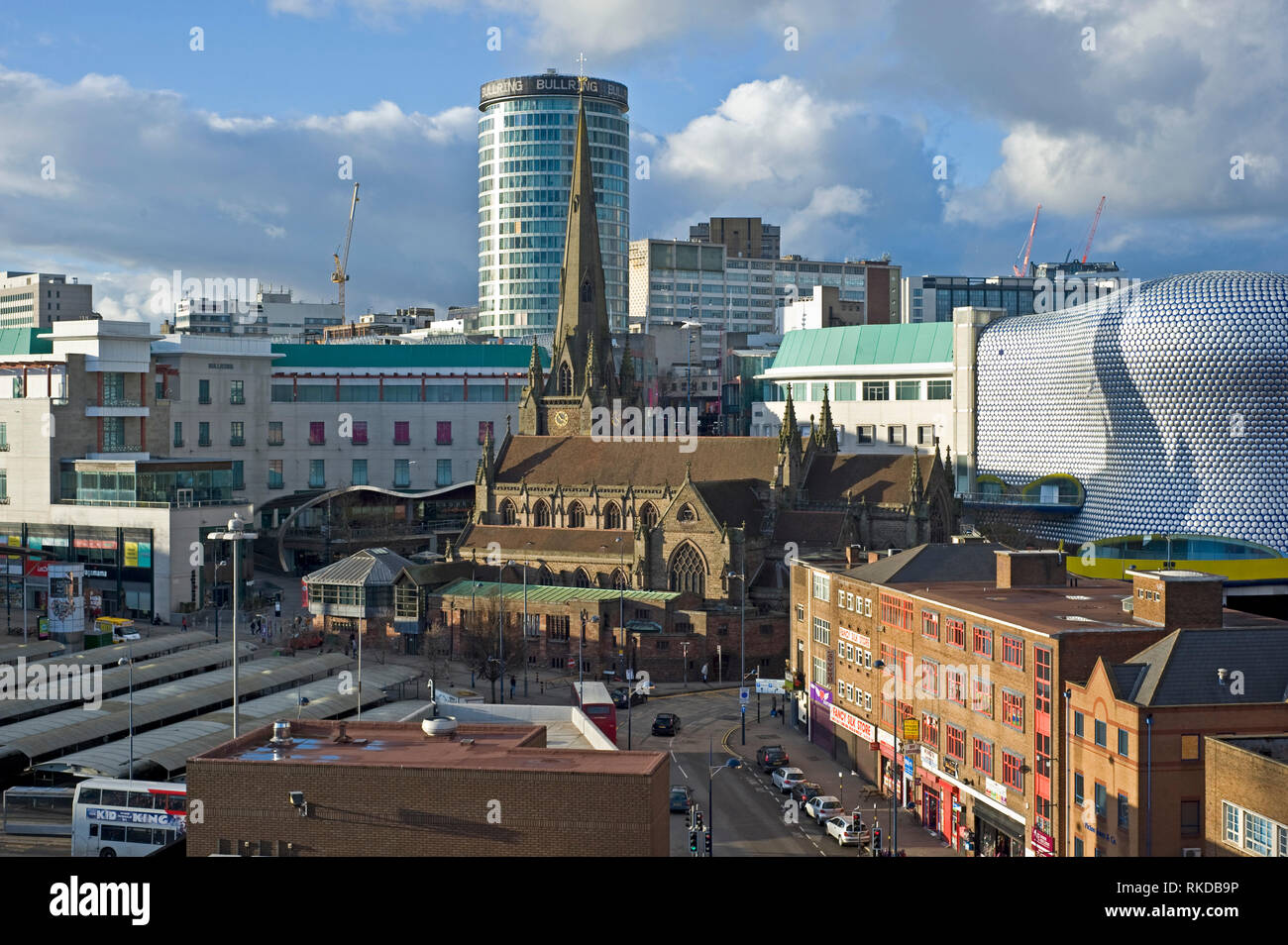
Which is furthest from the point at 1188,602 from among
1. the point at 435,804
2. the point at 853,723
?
the point at 435,804

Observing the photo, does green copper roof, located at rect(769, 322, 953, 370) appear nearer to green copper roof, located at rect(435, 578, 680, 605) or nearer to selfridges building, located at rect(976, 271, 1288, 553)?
selfridges building, located at rect(976, 271, 1288, 553)

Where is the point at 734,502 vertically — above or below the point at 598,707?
above

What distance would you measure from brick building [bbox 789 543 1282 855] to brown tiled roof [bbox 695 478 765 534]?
22.0 m

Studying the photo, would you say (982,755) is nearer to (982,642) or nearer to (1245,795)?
(982,642)

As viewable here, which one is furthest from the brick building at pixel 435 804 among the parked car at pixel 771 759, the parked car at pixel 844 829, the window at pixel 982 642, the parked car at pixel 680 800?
the parked car at pixel 771 759

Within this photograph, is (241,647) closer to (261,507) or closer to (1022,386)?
(261,507)

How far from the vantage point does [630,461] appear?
118938 mm

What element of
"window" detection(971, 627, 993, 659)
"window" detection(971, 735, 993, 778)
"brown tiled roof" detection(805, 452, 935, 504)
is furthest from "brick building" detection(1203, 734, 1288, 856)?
"brown tiled roof" detection(805, 452, 935, 504)

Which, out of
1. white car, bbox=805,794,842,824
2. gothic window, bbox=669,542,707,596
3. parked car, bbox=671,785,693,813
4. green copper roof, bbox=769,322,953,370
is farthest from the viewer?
green copper roof, bbox=769,322,953,370

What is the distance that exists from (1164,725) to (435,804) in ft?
82.1

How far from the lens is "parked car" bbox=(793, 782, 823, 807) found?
66438mm
